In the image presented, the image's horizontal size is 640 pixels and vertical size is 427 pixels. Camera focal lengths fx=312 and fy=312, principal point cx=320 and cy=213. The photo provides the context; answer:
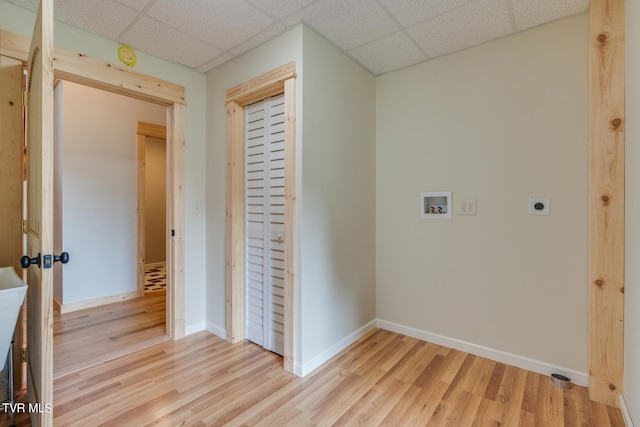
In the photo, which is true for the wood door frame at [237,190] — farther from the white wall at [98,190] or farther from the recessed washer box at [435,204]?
the white wall at [98,190]

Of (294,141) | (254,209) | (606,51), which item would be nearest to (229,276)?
(254,209)

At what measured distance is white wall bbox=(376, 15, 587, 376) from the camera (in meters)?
2.09

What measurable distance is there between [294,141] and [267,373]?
1.66 metres

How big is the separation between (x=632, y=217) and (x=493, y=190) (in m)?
0.82

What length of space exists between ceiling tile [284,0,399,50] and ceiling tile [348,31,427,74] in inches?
3.9

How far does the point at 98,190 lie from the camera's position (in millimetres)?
3758

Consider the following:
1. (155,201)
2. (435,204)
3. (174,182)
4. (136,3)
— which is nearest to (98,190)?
(174,182)

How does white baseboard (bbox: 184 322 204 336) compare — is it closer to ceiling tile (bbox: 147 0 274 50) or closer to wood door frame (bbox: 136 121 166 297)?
wood door frame (bbox: 136 121 166 297)

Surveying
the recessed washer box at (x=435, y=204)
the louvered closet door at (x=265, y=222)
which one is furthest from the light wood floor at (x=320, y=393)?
the recessed washer box at (x=435, y=204)

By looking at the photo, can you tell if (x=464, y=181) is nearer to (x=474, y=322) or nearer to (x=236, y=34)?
(x=474, y=322)

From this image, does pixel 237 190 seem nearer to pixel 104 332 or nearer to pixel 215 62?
pixel 215 62

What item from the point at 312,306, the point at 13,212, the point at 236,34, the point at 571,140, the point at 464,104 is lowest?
the point at 312,306

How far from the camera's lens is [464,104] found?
250cm

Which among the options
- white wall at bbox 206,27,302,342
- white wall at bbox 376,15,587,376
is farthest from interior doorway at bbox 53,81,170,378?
white wall at bbox 376,15,587,376
